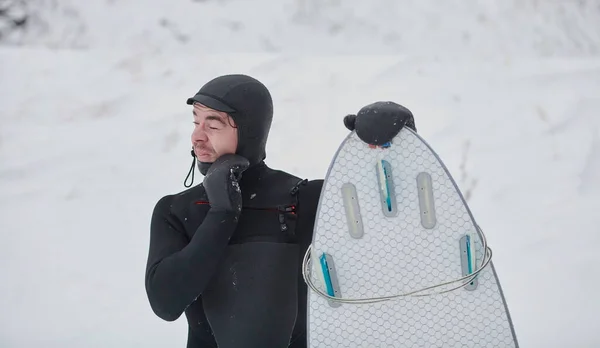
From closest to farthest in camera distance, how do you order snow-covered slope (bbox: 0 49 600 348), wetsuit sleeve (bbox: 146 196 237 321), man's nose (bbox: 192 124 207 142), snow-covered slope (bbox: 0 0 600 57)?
1. wetsuit sleeve (bbox: 146 196 237 321)
2. man's nose (bbox: 192 124 207 142)
3. snow-covered slope (bbox: 0 49 600 348)
4. snow-covered slope (bbox: 0 0 600 57)

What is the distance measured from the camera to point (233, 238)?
179 centimetres

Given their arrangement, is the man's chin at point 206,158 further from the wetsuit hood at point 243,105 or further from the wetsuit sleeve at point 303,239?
the wetsuit sleeve at point 303,239

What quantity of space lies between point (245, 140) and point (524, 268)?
2230 mm

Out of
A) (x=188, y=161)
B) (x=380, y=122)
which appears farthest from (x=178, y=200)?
(x=188, y=161)

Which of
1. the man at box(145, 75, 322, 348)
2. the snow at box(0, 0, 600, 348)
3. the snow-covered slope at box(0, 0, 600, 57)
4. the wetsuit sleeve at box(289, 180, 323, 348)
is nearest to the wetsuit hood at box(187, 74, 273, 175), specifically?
the man at box(145, 75, 322, 348)

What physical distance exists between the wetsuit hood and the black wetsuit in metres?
0.07

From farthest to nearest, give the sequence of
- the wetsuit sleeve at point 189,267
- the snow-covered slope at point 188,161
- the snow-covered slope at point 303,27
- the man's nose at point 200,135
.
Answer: the snow-covered slope at point 303,27
the snow-covered slope at point 188,161
the man's nose at point 200,135
the wetsuit sleeve at point 189,267

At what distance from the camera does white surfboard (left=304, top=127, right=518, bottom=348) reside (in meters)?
1.85

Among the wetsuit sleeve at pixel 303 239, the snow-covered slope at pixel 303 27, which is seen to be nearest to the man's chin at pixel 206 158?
the wetsuit sleeve at pixel 303 239

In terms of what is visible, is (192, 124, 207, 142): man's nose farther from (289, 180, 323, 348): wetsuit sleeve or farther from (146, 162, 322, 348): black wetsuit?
(289, 180, 323, 348): wetsuit sleeve

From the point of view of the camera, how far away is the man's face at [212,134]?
5.87ft

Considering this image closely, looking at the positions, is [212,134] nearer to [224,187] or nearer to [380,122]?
[224,187]

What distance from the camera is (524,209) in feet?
12.7

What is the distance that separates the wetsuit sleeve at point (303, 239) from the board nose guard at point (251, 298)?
7cm
